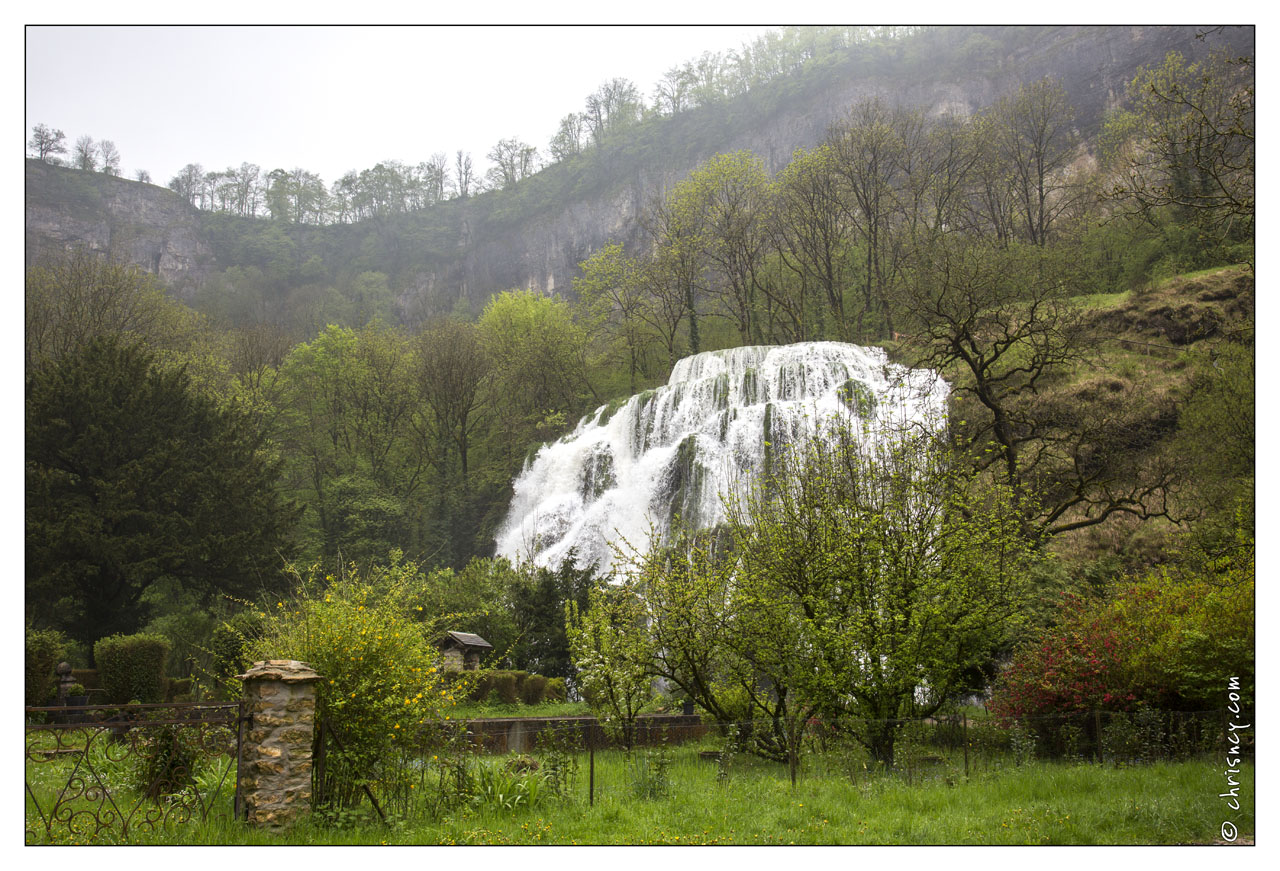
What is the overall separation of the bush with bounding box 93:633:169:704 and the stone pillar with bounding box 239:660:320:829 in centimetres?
1068

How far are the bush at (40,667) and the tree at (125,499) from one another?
24.7 feet

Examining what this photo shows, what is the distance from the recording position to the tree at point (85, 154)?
40656mm

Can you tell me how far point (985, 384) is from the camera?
58.6 ft

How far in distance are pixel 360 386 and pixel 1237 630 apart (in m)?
38.6

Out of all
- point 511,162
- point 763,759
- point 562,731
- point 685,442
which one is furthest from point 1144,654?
point 511,162

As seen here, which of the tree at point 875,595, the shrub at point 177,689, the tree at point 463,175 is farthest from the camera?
the tree at point 463,175

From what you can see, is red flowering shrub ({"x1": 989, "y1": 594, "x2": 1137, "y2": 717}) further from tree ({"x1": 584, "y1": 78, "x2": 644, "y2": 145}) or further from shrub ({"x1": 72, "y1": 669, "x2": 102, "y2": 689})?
tree ({"x1": 584, "y1": 78, "x2": 644, "y2": 145})

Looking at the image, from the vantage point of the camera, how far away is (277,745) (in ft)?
26.3

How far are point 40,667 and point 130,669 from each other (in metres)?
1.51

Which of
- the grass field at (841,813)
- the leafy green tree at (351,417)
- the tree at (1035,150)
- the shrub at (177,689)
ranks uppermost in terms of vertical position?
the tree at (1035,150)

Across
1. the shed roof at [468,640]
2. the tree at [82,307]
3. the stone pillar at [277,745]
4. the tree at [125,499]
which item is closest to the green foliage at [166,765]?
the stone pillar at [277,745]

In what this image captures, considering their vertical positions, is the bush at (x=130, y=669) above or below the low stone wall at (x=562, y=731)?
above

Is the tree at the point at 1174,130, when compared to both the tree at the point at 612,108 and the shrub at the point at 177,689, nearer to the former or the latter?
the shrub at the point at 177,689

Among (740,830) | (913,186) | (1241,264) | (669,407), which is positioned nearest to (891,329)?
(913,186)
